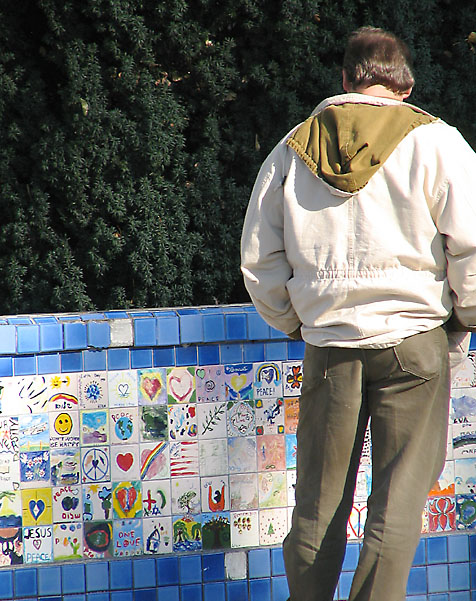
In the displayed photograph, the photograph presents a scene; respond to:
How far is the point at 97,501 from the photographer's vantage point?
2.72 metres

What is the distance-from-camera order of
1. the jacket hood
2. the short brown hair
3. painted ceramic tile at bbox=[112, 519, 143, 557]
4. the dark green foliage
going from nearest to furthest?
the jacket hood → the short brown hair → painted ceramic tile at bbox=[112, 519, 143, 557] → the dark green foliage

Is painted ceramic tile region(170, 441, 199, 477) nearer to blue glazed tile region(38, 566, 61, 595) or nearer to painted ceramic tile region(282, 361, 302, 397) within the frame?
painted ceramic tile region(282, 361, 302, 397)

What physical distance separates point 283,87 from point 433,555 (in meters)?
2.83

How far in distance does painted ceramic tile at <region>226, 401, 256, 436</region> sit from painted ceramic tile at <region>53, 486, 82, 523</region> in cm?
55

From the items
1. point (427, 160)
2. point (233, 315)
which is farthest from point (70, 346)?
point (427, 160)

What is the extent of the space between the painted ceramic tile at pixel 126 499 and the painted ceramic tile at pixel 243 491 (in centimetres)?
32

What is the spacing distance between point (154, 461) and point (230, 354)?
0.44 metres

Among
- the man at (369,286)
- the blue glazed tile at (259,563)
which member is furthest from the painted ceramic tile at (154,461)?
the man at (369,286)

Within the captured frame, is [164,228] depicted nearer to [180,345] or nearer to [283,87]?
[283,87]

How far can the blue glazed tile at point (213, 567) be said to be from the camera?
9.23 feet

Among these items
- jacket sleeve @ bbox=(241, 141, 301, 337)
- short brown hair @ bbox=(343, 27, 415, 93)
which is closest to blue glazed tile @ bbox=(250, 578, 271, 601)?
jacket sleeve @ bbox=(241, 141, 301, 337)

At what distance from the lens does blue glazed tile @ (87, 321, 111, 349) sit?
2717 millimetres

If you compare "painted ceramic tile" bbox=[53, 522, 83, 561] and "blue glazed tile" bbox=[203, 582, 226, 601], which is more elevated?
"painted ceramic tile" bbox=[53, 522, 83, 561]

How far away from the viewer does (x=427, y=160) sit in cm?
198
